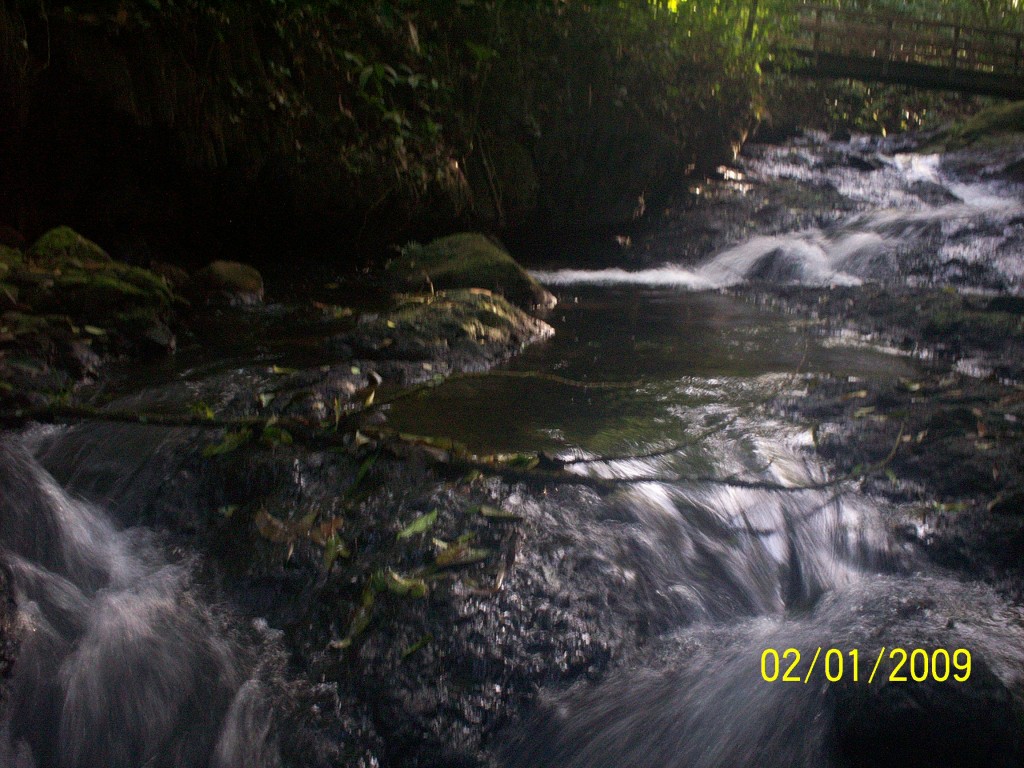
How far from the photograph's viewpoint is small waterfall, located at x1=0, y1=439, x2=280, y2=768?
2.24m

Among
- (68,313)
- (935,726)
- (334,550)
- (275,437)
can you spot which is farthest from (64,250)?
(935,726)

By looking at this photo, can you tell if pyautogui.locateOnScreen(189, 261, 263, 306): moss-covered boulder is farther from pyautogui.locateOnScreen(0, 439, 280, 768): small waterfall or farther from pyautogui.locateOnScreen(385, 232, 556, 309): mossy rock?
pyautogui.locateOnScreen(0, 439, 280, 768): small waterfall

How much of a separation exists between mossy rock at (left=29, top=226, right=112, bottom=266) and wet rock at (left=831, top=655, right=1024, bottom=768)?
5.79 metres

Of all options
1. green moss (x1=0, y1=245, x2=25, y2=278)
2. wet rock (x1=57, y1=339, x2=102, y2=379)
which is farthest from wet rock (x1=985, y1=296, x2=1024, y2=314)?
green moss (x1=0, y1=245, x2=25, y2=278)

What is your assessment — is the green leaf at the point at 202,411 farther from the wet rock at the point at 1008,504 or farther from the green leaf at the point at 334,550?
the wet rock at the point at 1008,504

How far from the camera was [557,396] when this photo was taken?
14.4ft

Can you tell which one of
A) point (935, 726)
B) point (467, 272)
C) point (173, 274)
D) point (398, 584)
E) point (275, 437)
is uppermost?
point (173, 274)

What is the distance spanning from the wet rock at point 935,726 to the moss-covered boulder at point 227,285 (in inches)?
233

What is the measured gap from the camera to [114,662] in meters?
2.47

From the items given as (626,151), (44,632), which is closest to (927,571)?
(44,632)

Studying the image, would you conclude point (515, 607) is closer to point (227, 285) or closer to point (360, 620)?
point (360, 620)

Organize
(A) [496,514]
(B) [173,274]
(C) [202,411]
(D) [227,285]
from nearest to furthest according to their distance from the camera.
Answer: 1. (A) [496,514]
2. (C) [202,411]
3. (D) [227,285]
4. (B) [173,274]

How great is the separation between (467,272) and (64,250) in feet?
11.0

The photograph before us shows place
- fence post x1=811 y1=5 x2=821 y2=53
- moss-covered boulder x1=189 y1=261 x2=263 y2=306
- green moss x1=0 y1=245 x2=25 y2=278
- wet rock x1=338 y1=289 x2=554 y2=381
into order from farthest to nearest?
1. fence post x1=811 y1=5 x2=821 y2=53
2. moss-covered boulder x1=189 y1=261 x2=263 y2=306
3. green moss x1=0 y1=245 x2=25 y2=278
4. wet rock x1=338 y1=289 x2=554 y2=381
